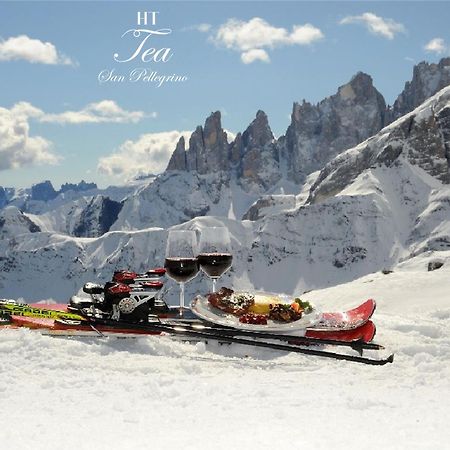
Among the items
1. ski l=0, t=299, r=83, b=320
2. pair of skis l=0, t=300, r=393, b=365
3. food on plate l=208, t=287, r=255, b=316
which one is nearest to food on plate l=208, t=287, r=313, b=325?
food on plate l=208, t=287, r=255, b=316

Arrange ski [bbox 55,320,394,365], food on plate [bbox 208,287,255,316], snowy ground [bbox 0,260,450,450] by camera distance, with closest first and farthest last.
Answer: snowy ground [bbox 0,260,450,450]
ski [bbox 55,320,394,365]
food on plate [bbox 208,287,255,316]

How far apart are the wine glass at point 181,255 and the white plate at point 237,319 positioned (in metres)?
0.52

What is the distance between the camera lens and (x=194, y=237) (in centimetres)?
664

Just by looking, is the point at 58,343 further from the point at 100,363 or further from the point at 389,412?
the point at 389,412

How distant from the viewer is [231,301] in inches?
275

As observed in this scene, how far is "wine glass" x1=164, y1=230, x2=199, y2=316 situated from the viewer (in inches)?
256

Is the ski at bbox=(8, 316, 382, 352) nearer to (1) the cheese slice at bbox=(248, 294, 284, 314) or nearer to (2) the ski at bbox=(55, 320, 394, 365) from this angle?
(2) the ski at bbox=(55, 320, 394, 365)

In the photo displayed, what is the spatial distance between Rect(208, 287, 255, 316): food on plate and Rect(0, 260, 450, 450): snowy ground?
1.54ft

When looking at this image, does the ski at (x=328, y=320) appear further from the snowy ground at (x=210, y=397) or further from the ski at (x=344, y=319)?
the snowy ground at (x=210, y=397)

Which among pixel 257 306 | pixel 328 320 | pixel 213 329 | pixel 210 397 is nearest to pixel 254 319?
pixel 257 306

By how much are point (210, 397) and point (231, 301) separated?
2.33 metres

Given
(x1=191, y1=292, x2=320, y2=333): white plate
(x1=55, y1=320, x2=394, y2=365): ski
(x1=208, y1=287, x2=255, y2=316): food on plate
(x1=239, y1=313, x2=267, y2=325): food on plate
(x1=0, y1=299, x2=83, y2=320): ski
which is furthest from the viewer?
(x1=0, y1=299, x2=83, y2=320): ski

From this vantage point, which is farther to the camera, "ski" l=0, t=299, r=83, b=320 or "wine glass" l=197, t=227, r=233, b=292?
"ski" l=0, t=299, r=83, b=320

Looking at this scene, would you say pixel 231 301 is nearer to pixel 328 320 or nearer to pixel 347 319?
pixel 328 320
